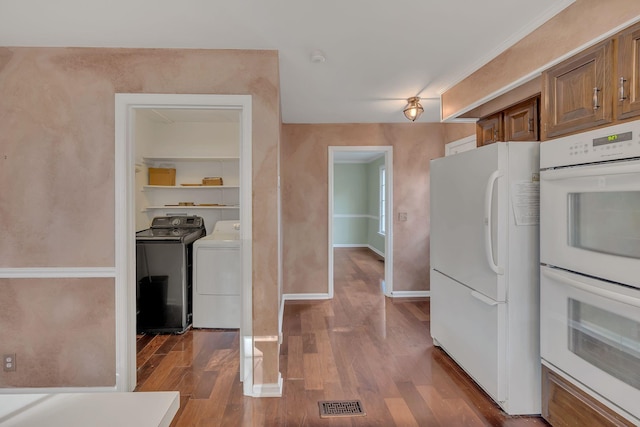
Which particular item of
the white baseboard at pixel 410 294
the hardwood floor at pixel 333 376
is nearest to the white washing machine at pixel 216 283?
the hardwood floor at pixel 333 376

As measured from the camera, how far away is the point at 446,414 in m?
2.11

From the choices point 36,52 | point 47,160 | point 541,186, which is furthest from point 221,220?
point 541,186

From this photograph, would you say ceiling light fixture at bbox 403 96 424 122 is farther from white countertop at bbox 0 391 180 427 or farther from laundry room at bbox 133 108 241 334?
white countertop at bbox 0 391 180 427

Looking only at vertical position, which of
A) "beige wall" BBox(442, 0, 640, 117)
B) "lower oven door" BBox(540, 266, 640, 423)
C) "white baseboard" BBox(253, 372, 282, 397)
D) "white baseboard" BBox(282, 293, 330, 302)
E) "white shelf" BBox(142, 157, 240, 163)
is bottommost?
"white baseboard" BBox(253, 372, 282, 397)

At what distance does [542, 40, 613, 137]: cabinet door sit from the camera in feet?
5.25

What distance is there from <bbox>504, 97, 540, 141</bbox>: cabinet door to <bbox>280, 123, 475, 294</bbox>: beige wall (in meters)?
1.90

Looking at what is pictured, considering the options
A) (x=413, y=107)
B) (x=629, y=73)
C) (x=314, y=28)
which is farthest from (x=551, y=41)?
(x=413, y=107)

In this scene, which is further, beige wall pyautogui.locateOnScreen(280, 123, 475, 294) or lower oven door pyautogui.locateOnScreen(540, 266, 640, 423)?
beige wall pyautogui.locateOnScreen(280, 123, 475, 294)

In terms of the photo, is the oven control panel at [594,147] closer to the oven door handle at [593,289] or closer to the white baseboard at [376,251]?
the oven door handle at [593,289]

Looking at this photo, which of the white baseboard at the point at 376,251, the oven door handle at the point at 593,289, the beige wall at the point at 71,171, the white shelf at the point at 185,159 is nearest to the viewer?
Answer: the oven door handle at the point at 593,289

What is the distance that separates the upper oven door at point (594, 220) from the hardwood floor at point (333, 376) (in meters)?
1.10

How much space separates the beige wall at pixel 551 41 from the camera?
1.55 meters

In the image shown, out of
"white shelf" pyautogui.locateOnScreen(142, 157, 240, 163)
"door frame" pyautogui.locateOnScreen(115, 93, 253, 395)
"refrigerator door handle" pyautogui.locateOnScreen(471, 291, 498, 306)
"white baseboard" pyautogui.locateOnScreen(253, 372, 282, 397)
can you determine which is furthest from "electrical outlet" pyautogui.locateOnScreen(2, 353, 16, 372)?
"refrigerator door handle" pyautogui.locateOnScreen(471, 291, 498, 306)

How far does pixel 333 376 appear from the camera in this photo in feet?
8.46
